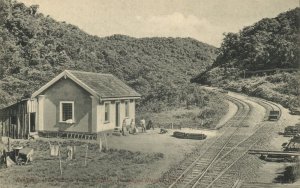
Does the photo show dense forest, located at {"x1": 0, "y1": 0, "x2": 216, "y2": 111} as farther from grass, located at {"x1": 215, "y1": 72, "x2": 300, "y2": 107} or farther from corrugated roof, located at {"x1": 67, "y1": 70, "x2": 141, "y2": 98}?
corrugated roof, located at {"x1": 67, "y1": 70, "x2": 141, "y2": 98}

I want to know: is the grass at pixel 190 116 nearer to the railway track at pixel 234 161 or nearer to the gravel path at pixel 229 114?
the gravel path at pixel 229 114

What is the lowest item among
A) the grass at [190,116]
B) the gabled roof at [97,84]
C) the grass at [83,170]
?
the grass at [83,170]

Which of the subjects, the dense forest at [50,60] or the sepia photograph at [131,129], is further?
the dense forest at [50,60]

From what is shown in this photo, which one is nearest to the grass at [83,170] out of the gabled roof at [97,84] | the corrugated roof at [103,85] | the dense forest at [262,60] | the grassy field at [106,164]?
the grassy field at [106,164]

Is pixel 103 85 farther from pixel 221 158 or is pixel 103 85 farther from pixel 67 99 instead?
pixel 221 158

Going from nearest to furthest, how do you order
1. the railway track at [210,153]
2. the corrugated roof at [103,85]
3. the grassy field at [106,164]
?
the grassy field at [106,164]
the railway track at [210,153]
the corrugated roof at [103,85]

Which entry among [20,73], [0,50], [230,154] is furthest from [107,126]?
[20,73]

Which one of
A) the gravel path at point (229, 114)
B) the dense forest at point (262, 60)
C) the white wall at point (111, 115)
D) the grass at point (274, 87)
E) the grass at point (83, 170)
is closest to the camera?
the grass at point (83, 170)

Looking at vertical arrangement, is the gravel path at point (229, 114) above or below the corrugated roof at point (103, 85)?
below
